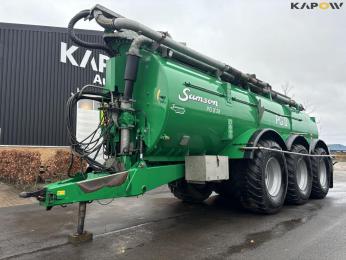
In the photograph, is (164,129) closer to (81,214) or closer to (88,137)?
(88,137)

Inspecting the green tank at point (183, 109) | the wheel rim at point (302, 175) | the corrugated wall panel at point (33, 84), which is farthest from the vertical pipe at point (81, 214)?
the corrugated wall panel at point (33, 84)

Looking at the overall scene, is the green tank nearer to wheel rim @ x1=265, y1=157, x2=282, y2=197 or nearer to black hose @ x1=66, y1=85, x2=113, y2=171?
black hose @ x1=66, y1=85, x2=113, y2=171

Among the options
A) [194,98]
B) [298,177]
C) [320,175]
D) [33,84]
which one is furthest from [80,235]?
[33,84]

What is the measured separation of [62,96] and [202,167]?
1177 centimetres

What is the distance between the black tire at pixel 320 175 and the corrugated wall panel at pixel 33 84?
10.5 m

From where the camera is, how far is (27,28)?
16.3 meters

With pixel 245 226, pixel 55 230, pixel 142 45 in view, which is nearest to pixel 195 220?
pixel 245 226

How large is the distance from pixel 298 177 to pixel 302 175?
34 cm

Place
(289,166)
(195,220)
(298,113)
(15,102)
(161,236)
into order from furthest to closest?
(15,102) → (298,113) → (289,166) → (195,220) → (161,236)

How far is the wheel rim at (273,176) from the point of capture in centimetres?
774

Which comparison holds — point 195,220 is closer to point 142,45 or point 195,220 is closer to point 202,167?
point 202,167

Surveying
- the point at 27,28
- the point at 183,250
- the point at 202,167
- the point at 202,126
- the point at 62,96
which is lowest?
the point at 183,250

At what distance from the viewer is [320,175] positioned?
33.9 feet

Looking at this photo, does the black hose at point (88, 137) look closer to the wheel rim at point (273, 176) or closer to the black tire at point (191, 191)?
the black tire at point (191, 191)
